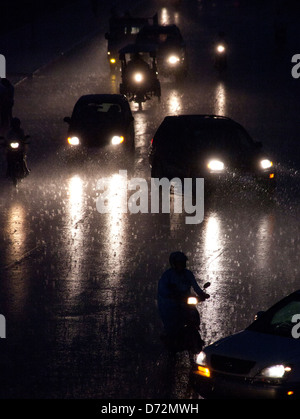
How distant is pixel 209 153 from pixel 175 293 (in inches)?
434

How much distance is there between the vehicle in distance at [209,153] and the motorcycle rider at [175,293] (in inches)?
400

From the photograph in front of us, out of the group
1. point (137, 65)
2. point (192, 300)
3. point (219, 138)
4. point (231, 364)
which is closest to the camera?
point (231, 364)

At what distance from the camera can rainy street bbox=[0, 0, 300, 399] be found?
38.7 ft

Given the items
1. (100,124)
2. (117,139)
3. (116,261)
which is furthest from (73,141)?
(116,261)

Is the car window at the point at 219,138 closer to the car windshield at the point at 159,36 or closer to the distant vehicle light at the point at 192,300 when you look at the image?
the distant vehicle light at the point at 192,300

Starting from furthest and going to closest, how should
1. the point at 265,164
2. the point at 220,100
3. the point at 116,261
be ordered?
the point at 220,100, the point at 265,164, the point at 116,261

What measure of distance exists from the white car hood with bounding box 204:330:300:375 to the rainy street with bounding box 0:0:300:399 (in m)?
0.71

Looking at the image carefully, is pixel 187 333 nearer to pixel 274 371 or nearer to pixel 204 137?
pixel 274 371

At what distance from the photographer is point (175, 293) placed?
1195 cm

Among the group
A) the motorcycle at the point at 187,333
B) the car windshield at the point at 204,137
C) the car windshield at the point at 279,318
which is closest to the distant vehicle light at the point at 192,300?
the motorcycle at the point at 187,333

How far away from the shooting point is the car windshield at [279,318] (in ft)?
35.4

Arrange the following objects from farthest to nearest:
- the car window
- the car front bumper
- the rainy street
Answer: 1. the car window
2. the rainy street
3. the car front bumper

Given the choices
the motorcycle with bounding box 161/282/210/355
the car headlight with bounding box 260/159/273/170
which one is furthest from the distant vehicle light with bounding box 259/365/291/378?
the car headlight with bounding box 260/159/273/170

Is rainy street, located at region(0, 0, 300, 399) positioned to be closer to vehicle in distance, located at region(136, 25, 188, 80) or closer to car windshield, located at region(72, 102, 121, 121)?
car windshield, located at region(72, 102, 121, 121)
